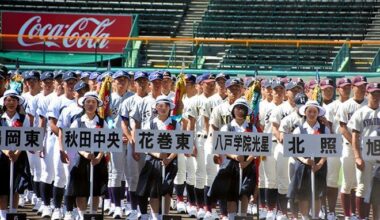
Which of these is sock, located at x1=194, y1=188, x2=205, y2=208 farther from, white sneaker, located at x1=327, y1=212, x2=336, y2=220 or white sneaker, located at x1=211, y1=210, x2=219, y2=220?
white sneaker, located at x1=327, y1=212, x2=336, y2=220

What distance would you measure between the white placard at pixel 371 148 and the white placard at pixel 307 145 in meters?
0.45

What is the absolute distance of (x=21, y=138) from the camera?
13.3m

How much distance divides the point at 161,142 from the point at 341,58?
11.3 m

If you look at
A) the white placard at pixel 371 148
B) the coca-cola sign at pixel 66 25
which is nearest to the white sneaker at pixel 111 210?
the white placard at pixel 371 148

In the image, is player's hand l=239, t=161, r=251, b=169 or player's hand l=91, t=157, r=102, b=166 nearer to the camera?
player's hand l=91, t=157, r=102, b=166

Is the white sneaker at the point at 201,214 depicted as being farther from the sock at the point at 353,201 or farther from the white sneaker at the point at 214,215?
the sock at the point at 353,201

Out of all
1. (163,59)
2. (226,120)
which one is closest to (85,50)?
(163,59)

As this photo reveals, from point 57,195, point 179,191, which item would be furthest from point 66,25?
point 57,195

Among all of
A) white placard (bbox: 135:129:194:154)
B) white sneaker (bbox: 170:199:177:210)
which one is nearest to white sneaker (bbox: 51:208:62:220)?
white placard (bbox: 135:129:194:154)

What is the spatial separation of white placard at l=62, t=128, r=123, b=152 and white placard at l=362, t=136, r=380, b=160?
3.09 metres

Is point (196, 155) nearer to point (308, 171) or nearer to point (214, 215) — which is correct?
point (214, 215)

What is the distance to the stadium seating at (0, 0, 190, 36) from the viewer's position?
32.1m

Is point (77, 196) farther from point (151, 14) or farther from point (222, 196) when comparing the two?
point (151, 14)

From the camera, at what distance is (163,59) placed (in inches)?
971
